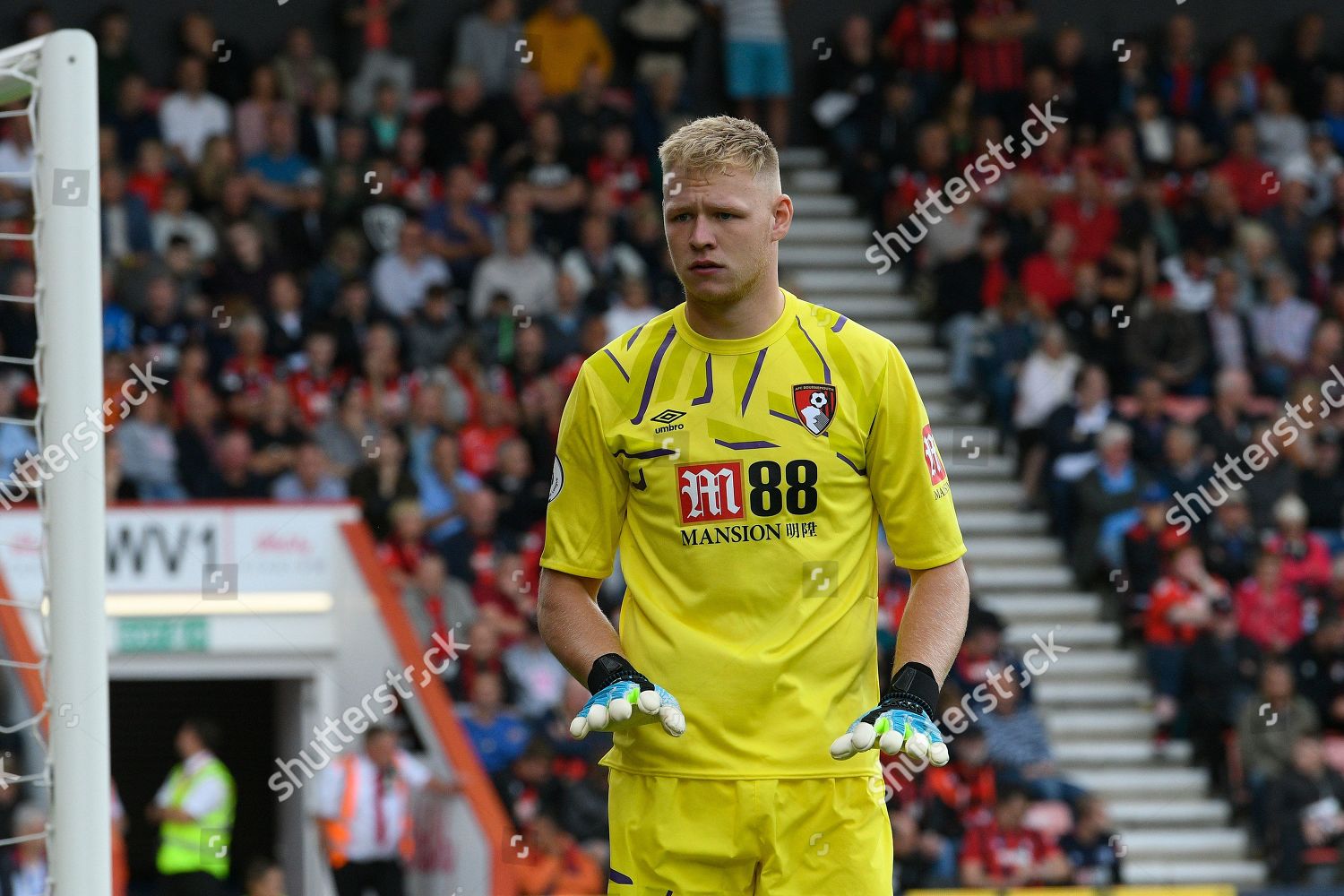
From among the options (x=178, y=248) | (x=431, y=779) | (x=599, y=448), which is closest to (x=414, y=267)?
(x=178, y=248)

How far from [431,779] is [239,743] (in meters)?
2.42

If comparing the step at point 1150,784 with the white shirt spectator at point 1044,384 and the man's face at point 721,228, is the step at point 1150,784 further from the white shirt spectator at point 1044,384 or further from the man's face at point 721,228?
the man's face at point 721,228

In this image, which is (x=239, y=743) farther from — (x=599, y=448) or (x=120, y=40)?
Result: (x=599, y=448)

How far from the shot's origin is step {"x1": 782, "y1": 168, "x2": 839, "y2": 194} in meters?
16.6

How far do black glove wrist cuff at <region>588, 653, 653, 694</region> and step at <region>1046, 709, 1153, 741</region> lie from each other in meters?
10.2

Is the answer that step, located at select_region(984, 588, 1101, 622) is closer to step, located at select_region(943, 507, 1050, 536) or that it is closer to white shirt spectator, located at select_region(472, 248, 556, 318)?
step, located at select_region(943, 507, 1050, 536)

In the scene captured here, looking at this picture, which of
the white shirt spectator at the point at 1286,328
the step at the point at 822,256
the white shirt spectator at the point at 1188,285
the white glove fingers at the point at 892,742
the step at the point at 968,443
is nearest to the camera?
the white glove fingers at the point at 892,742

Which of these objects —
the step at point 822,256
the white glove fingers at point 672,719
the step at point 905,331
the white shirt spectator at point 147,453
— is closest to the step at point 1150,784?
the step at point 905,331

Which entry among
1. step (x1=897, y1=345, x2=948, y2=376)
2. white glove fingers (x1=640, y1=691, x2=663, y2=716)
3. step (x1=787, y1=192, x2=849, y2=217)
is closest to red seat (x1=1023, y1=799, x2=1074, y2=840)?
step (x1=897, y1=345, x2=948, y2=376)

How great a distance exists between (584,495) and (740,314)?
0.47 metres

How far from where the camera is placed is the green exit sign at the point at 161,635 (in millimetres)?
11117

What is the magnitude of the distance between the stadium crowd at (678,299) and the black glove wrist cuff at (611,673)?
685 centimetres

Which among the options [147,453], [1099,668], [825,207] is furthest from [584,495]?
[825,207]

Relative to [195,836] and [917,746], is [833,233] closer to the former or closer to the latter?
[195,836]
